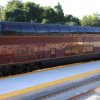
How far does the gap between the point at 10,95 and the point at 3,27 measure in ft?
14.5

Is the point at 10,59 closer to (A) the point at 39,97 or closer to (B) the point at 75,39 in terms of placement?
(A) the point at 39,97

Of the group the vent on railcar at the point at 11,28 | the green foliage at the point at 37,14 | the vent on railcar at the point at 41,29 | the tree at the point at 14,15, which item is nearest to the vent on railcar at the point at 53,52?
the vent on railcar at the point at 41,29

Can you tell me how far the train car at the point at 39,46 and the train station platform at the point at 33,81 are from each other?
56 cm

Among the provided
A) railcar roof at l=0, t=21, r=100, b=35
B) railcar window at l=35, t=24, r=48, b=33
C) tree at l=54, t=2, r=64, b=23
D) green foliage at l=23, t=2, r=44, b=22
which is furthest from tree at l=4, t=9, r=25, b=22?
railcar window at l=35, t=24, r=48, b=33

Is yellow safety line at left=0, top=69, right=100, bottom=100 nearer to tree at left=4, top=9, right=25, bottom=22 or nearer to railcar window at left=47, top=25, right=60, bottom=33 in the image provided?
railcar window at left=47, top=25, right=60, bottom=33

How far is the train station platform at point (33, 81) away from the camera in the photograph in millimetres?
11609

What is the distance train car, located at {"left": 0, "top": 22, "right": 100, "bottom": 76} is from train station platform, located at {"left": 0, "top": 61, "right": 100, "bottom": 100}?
56 cm

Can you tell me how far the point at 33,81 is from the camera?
13883 millimetres

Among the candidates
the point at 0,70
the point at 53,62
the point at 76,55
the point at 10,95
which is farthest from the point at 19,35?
the point at 76,55

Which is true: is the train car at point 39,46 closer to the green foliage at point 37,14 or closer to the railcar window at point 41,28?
the railcar window at point 41,28

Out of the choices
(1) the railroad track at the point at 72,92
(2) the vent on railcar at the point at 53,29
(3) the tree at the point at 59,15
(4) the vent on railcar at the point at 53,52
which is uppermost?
(3) the tree at the point at 59,15

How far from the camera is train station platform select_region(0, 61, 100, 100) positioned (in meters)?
11.6

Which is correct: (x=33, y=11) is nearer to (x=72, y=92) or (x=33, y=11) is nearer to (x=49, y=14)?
(x=49, y=14)

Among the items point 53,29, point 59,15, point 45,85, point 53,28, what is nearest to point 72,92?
point 45,85
